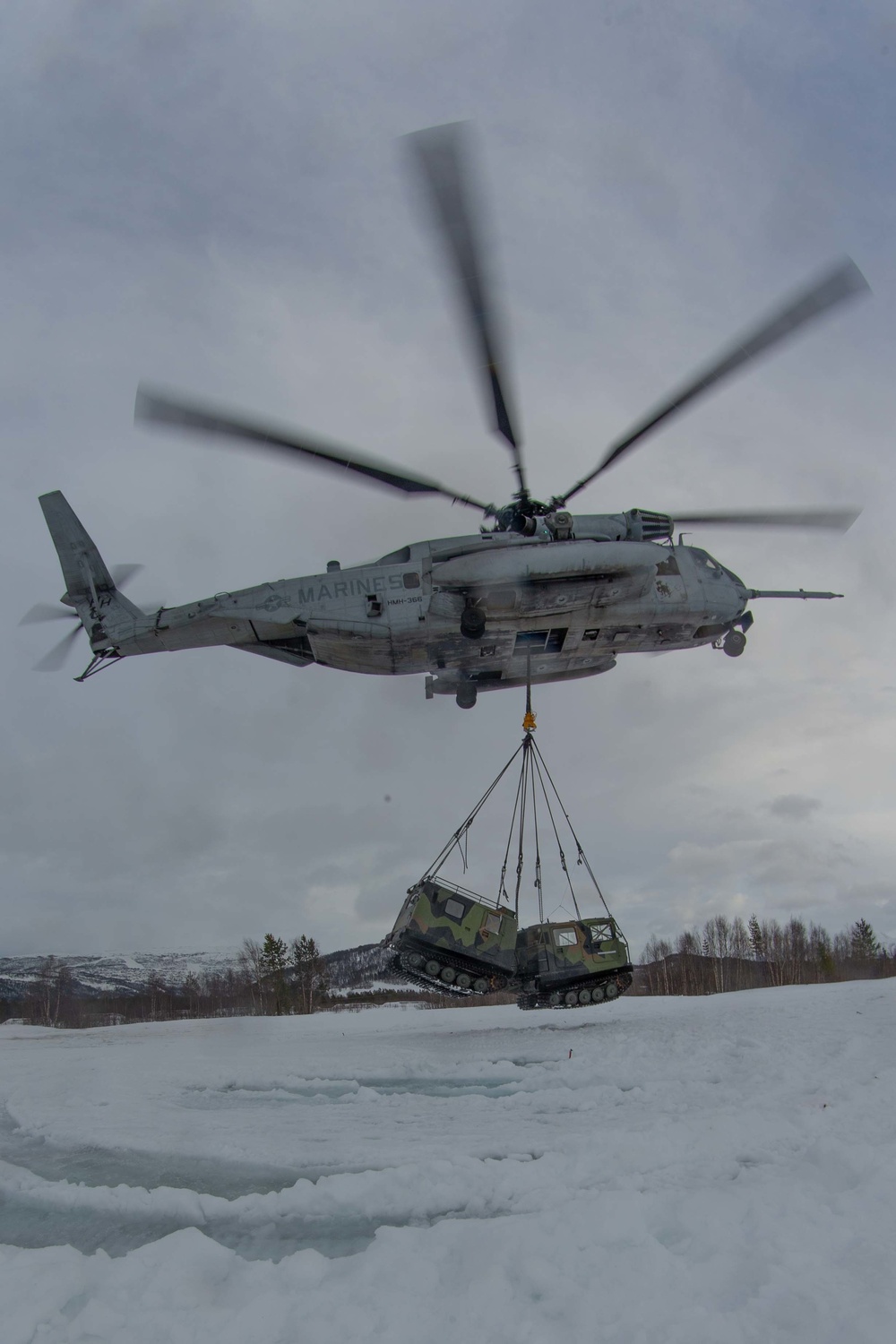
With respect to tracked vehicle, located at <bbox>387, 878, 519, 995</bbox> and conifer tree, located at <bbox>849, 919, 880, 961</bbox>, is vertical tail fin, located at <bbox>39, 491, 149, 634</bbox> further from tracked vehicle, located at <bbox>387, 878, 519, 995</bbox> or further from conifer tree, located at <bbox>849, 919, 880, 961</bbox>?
conifer tree, located at <bbox>849, 919, 880, 961</bbox>

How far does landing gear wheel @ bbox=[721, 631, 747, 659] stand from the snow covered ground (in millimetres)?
5730

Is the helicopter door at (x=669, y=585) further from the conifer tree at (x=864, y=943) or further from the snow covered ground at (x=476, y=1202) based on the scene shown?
the conifer tree at (x=864, y=943)

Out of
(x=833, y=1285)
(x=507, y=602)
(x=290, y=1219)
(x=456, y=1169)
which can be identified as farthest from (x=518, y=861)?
(x=833, y=1285)

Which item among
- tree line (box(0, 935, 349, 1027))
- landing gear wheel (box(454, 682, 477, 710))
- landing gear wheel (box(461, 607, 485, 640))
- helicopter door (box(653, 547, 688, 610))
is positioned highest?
helicopter door (box(653, 547, 688, 610))

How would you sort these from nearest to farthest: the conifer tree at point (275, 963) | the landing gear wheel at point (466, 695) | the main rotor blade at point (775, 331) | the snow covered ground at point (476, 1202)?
the snow covered ground at point (476, 1202), the main rotor blade at point (775, 331), the landing gear wheel at point (466, 695), the conifer tree at point (275, 963)

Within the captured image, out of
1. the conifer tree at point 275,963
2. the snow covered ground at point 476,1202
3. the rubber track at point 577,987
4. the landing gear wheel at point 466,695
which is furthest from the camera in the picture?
the conifer tree at point 275,963

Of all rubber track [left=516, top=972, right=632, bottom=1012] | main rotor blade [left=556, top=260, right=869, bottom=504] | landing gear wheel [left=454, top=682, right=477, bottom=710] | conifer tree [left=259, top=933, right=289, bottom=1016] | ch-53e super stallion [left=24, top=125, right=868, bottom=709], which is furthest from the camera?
conifer tree [left=259, top=933, right=289, bottom=1016]

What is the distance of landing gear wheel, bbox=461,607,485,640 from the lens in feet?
36.8

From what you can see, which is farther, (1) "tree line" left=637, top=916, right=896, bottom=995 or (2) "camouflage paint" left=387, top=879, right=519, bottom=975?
(1) "tree line" left=637, top=916, right=896, bottom=995

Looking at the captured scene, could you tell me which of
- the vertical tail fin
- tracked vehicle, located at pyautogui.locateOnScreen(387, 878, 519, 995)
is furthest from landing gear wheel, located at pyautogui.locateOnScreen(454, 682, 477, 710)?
the vertical tail fin

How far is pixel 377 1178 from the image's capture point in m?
5.66

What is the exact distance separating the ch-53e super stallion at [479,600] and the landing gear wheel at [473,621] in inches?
0.7

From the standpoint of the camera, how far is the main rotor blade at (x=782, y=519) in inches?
422

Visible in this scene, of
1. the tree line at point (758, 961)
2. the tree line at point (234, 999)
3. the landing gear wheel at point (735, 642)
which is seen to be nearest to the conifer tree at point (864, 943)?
the tree line at point (758, 961)
